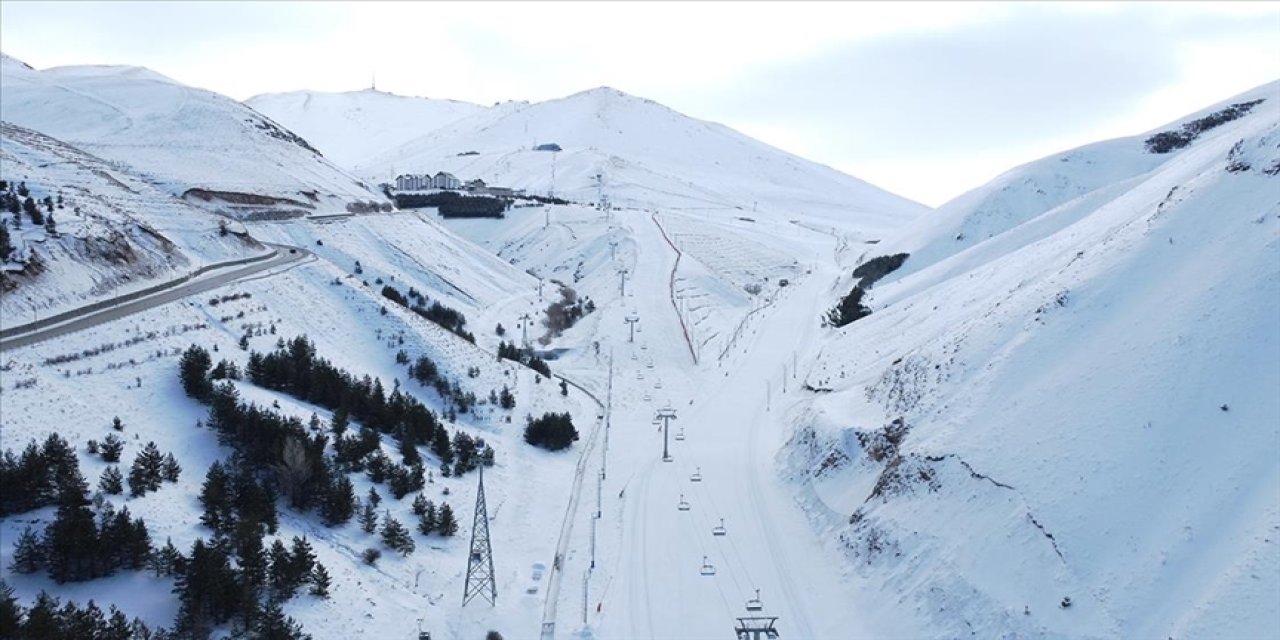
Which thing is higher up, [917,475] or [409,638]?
[917,475]

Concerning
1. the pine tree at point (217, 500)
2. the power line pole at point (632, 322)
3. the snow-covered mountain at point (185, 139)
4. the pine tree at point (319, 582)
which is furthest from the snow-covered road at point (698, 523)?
the snow-covered mountain at point (185, 139)

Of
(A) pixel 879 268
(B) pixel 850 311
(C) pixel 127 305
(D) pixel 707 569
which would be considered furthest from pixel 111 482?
(A) pixel 879 268

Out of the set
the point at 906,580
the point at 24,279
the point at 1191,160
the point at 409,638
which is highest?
the point at 1191,160

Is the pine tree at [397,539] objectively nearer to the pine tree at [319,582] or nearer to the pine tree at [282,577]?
the pine tree at [319,582]

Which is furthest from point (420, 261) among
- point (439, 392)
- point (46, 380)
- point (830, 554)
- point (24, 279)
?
point (830, 554)

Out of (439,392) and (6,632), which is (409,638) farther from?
(439,392)

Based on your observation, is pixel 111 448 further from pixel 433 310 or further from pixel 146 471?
pixel 433 310
